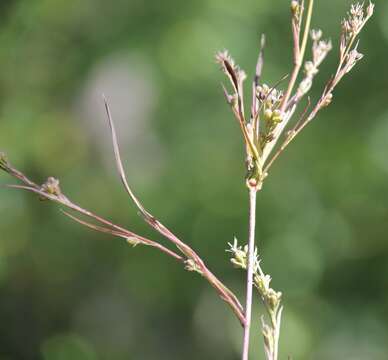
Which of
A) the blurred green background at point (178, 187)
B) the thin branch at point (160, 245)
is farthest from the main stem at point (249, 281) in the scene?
the blurred green background at point (178, 187)

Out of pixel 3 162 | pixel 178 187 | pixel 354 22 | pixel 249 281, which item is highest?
pixel 178 187

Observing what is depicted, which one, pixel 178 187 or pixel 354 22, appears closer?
pixel 354 22

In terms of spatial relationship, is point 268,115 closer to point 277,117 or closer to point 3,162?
point 277,117

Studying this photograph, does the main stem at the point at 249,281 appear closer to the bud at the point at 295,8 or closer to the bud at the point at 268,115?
the bud at the point at 268,115

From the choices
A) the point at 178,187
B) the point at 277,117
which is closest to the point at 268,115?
the point at 277,117

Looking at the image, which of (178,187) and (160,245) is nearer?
(160,245)

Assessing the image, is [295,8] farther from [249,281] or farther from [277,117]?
[249,281]

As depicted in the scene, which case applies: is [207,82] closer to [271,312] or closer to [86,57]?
[86,57]

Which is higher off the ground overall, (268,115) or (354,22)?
(354,22)

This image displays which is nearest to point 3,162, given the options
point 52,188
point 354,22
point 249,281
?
point 52,188
